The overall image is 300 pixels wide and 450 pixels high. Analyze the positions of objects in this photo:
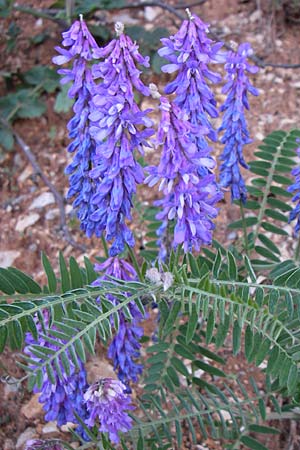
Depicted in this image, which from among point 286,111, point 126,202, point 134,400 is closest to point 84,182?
point 126,202

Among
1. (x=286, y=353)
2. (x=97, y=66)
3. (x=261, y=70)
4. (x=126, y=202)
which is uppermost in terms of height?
(x=261, y=70)

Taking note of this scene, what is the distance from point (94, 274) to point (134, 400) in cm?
76

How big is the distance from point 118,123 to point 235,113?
0.61 m

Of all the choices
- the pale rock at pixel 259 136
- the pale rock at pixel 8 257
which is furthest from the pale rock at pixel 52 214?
the pale rock at pixel 259 136

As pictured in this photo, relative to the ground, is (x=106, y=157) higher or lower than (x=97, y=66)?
lower

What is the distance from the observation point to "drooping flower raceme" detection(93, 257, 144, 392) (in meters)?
1.93

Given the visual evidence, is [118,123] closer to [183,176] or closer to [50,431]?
[183,176]

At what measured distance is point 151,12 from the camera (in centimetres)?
398

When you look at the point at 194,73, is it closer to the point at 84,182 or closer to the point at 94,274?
the point at 84,182

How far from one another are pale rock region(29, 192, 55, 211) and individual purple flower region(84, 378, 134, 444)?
1.69 meters

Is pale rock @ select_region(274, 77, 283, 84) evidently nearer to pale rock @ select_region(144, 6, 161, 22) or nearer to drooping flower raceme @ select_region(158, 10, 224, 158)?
pale rock @ select_region(144, 6, 161, 22)

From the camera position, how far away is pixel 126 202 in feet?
5.65

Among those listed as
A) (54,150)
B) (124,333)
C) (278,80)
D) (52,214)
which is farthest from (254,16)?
(124,333)

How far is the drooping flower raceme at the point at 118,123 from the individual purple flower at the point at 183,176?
0.22 feet
